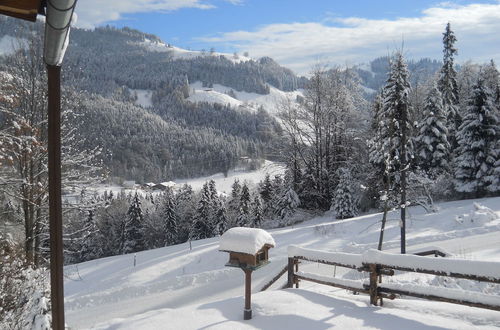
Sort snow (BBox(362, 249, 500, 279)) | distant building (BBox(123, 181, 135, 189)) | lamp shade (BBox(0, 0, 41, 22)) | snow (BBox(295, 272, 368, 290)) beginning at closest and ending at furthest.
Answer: lamp shade (BBox(0, 0, 41, 22)), snow (BBox(362, 249, 500, 279)), snow (BBox(295, 272, 368, 290)), distant building (BBox(123, 181, 135, 189))

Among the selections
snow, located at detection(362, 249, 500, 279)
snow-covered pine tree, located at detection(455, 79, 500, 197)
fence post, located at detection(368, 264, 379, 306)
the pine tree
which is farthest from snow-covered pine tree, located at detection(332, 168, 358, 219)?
snow, located at detection(362, 249, 500, 279)

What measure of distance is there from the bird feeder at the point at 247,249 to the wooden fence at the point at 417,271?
64.4 inches

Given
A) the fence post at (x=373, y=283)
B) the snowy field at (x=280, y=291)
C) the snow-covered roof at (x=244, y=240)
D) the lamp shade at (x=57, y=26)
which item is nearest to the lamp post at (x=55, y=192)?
the lamp shade at (x=57, y=26)

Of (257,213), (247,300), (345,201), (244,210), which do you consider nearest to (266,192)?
(257,213)

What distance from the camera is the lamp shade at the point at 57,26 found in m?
1.98

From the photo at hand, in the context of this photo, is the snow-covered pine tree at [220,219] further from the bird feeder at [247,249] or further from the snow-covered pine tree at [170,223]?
the bird feeder at [247,249]

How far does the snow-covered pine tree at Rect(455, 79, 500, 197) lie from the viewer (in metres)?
28.1

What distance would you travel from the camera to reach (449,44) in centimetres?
4238

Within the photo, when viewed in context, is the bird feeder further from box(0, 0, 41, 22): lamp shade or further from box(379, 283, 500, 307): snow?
box(0, 0, 41, 22): lamp shade

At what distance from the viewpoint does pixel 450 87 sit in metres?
37.8

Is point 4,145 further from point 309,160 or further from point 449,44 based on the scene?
point 449,44

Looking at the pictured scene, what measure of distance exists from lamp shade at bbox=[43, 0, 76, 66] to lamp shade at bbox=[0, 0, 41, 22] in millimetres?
595

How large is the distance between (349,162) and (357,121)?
521 cm

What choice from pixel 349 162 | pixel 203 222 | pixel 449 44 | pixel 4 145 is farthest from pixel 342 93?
pixel 4 145
